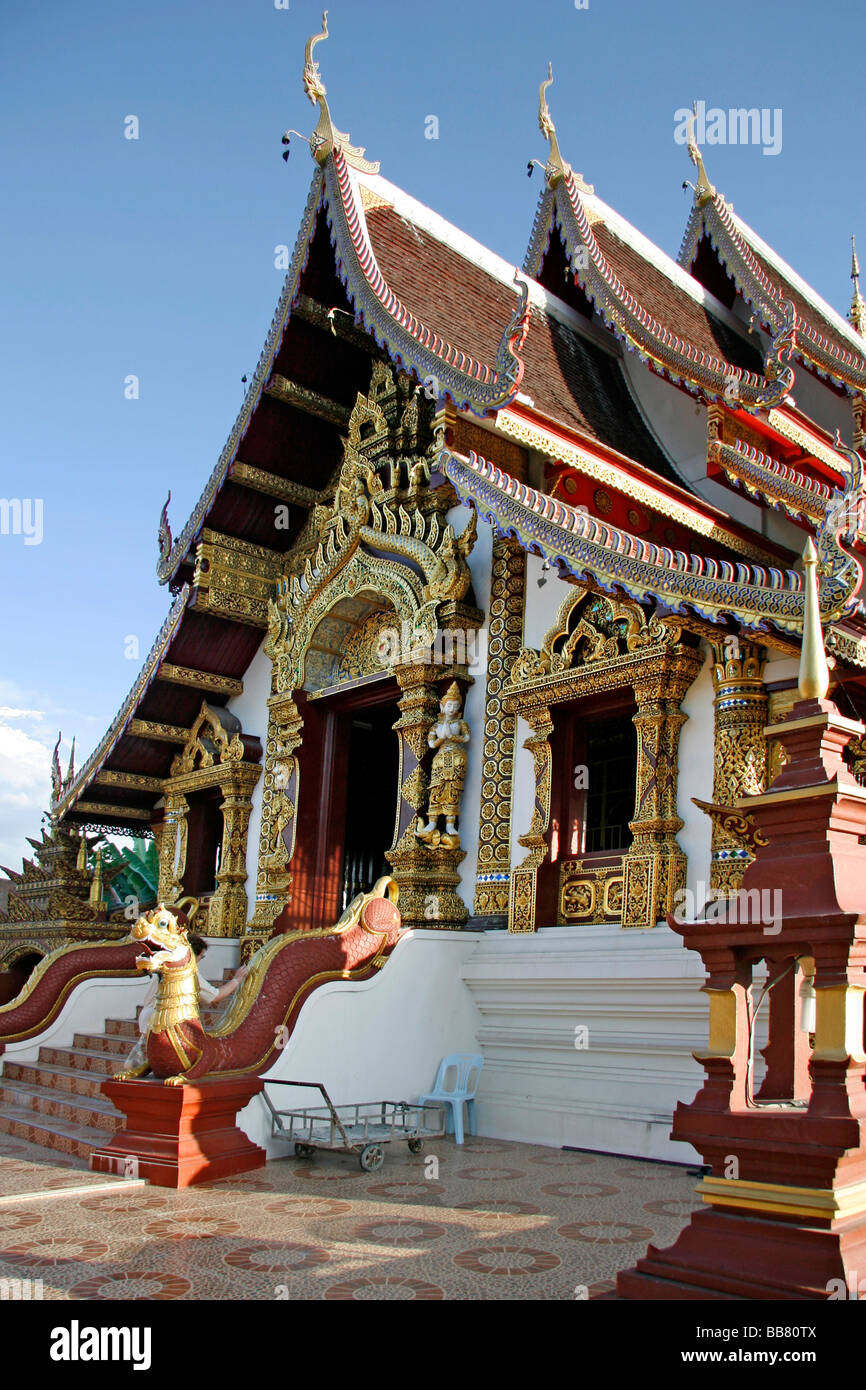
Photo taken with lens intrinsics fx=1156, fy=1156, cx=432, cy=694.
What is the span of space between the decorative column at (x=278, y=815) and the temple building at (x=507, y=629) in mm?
29

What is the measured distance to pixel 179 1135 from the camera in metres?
4.91

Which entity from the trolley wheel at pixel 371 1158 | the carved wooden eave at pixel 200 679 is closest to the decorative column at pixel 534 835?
the trolley wheel at pixel 371 1158

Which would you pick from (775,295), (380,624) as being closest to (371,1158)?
(380,624)

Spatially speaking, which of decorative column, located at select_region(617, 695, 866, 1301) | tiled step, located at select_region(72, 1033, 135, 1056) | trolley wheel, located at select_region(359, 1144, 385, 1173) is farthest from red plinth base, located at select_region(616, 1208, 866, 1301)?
tiled step, located at select_region(72, 1033, 135, 1056)

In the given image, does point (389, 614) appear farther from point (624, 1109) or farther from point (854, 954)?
point (854, 954)

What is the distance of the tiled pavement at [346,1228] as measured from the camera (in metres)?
3.38

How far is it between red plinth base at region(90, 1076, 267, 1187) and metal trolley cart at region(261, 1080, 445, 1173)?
205 millimetres

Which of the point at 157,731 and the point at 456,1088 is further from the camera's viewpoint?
the point at 157,731

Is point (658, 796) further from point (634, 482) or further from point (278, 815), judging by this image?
point (278, 815)

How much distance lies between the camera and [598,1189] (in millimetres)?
4809

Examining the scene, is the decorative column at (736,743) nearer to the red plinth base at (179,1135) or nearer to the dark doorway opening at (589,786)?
the dark doorway opening at (589,786)

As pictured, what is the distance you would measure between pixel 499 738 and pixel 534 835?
0.70m

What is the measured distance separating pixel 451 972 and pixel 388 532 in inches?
116
